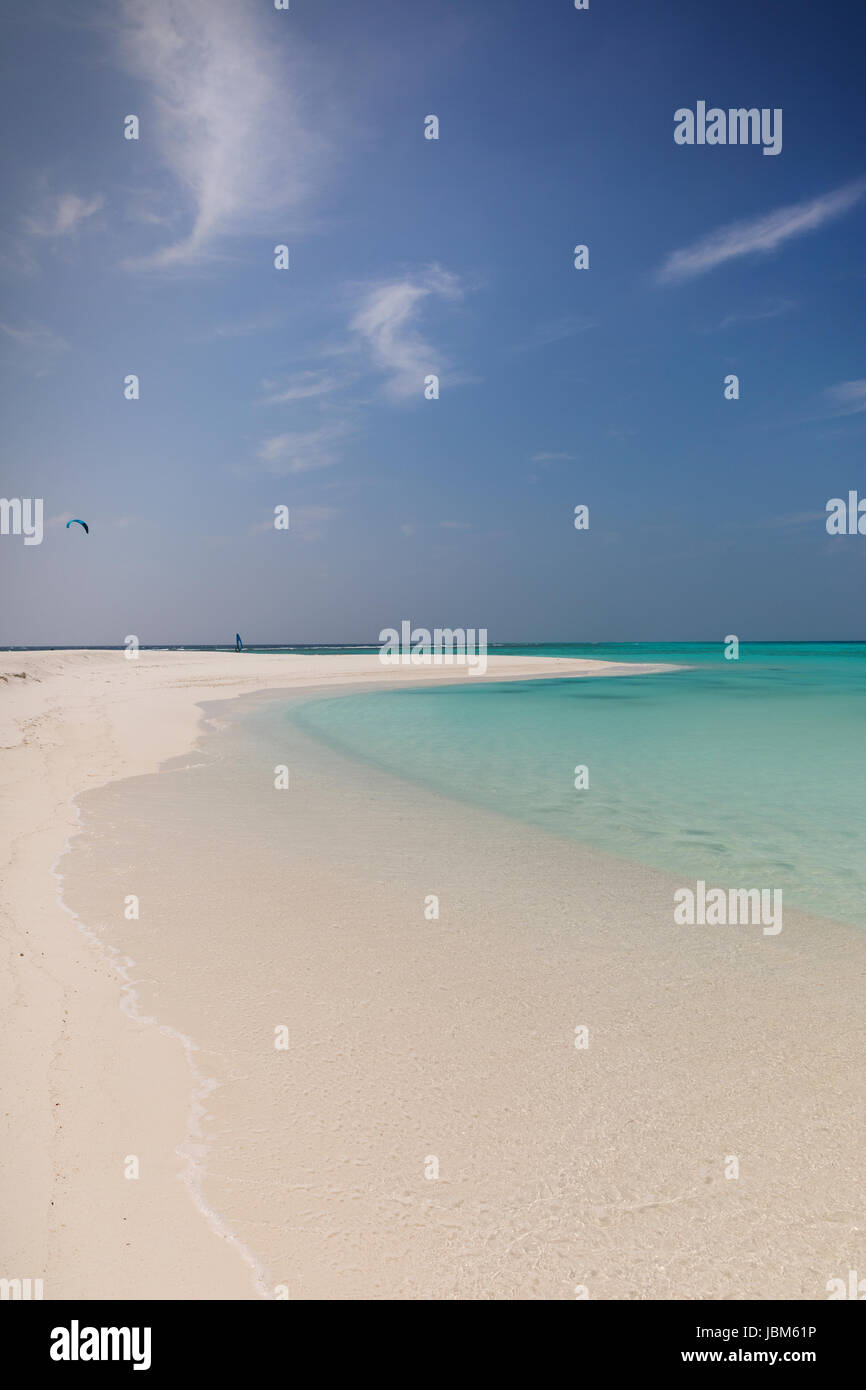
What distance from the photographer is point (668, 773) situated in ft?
41.9

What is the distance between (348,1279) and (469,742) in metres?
14.2

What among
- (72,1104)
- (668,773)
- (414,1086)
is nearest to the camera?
(72,1104)

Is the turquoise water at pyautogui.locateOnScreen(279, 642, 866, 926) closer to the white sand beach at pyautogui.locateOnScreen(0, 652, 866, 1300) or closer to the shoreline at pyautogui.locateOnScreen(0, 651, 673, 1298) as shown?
the white sand beach at pyautogui.locateOnScreen(0, 652, 866, 1300)

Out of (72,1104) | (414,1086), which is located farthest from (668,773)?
(72,1104)

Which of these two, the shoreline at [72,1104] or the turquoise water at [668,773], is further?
the turquoise water at [668,773]

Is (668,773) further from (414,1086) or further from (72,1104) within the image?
(72,1104)

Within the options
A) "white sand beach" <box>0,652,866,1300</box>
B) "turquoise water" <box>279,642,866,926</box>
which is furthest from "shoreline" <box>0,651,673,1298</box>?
"turquoise water" <box>279,642,866,926</box>

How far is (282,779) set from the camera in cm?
1110

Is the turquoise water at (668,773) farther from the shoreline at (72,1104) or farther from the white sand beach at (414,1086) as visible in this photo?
the shoreline at (72,1104)

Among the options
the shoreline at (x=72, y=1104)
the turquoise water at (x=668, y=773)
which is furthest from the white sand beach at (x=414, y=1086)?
the turquoise water at (x=668, y=773)

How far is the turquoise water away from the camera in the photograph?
298 inches

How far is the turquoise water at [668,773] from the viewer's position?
756 cm
